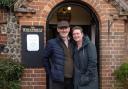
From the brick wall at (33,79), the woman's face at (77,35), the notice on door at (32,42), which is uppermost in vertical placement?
the woman's face at (77,35)

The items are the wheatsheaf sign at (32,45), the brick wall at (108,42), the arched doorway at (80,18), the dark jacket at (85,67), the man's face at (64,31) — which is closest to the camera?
the dark jacket at (85,67)

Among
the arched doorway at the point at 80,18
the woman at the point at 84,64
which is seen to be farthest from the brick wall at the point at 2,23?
the woman at the point at 84,64

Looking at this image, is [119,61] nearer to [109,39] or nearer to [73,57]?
[109,39]

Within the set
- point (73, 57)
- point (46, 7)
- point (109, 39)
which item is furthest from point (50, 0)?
point (73, 57)

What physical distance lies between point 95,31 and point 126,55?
2.69ft

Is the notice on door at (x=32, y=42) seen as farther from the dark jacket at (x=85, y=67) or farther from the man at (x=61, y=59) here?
the dark jacket at (x=85, y=67)

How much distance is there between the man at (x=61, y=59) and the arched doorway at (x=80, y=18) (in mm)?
1812

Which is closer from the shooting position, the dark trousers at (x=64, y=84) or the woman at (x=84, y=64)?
the woman at (x=84, y=64)

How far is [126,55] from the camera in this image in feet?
27.5

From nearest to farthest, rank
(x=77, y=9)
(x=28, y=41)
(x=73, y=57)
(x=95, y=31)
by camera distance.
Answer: (x=73, y=57) < (x=28, y=41) < (x=95, y=31) < (x=77, y=9)

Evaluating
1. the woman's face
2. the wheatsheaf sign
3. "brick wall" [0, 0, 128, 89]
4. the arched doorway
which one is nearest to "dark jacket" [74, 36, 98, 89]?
the woman's face

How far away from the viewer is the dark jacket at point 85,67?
6316mm

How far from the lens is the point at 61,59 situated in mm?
6410

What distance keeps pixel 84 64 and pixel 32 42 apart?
1.87 metres
